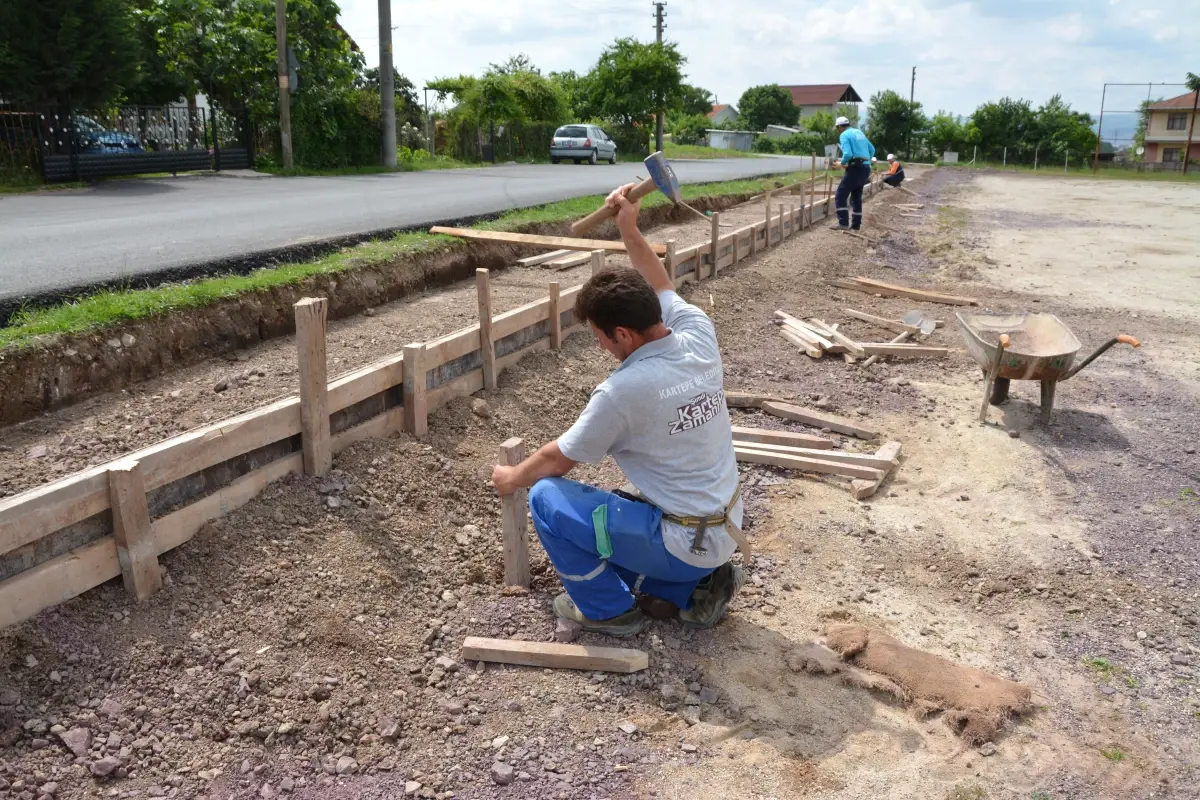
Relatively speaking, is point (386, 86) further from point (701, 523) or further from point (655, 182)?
point (701, 523)

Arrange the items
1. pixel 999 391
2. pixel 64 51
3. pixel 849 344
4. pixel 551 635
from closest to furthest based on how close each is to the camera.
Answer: pixel 551 635 → pixel 999 391 → pixel 849 344 → pixel 64 51

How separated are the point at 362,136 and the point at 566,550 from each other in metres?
21.0

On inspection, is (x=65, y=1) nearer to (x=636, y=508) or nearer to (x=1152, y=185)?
(x=636, y=508)

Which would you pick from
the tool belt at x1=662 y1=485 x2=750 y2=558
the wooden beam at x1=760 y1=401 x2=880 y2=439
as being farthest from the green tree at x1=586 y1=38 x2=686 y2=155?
the tool belt at x1=662 y1=485 x2=750 y2=558

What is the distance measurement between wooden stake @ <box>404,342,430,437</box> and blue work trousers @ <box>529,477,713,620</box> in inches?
58.2

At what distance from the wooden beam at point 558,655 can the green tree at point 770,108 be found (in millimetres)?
85719

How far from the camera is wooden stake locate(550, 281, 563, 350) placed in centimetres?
675

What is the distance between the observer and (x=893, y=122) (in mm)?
62688

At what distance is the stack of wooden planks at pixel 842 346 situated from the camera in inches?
346

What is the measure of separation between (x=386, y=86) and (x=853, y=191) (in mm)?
11565

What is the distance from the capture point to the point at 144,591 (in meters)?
3.52

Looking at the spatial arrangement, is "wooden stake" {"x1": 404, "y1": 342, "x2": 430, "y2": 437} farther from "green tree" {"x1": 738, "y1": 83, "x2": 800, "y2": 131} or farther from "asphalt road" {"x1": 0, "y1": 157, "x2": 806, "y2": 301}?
"green tree" {"x1": 738, "y1": 83, "x2": 800, "y2": 131}

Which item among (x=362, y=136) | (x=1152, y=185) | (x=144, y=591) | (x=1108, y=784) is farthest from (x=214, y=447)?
(x=1152, y=185)

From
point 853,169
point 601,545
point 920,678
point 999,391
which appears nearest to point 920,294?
point 999,391
